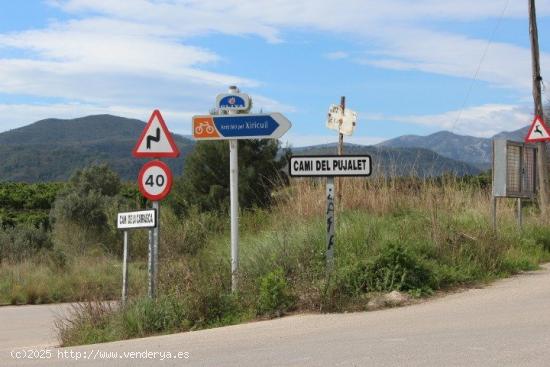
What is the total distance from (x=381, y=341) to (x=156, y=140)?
4.35 metres

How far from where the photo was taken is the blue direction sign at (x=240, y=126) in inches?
410

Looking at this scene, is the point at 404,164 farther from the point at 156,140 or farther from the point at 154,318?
the point at 154,318

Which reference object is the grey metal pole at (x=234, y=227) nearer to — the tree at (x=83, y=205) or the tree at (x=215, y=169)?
the tree at (x=215, y=169)

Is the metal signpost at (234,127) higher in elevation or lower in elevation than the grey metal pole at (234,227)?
higher

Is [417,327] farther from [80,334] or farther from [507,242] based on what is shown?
[507,242]

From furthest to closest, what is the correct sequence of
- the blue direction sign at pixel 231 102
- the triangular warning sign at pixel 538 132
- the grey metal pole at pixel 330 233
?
the triangular warning sign at pixel 538 132 → the blue direction sign at pixel 231 102 → the grey metal pole at pixel 330 233

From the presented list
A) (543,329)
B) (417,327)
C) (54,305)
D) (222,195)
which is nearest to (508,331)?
(543,329)

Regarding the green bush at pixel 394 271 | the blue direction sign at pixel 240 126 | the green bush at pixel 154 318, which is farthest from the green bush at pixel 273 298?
the blue direction sign at pixel 240 126

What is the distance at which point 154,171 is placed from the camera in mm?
10148

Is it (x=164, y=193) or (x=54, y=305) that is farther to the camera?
(x=54, y=305)

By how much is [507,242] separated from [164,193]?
6359 millimetres

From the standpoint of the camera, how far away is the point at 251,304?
31.6 feet

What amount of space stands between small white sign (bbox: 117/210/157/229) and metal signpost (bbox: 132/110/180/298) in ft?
0.24

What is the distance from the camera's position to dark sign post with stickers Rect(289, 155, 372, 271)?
10125mm
